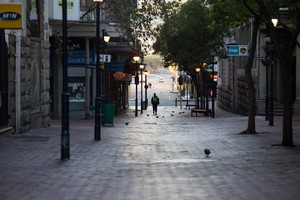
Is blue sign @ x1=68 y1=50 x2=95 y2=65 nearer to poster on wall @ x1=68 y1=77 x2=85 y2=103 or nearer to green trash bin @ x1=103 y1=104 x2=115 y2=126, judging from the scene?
poster on wall @ x1=68 y1=77 x2=85 y2=103

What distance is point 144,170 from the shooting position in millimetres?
13031

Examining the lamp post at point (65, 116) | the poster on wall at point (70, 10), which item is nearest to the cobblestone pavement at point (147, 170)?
the lamp post at point (65, 116)

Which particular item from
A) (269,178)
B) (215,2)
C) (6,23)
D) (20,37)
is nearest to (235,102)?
(215,2)

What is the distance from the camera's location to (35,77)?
2408 centimetres

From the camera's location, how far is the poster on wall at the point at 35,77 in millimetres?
23516

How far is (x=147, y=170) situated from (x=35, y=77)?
11983 millimetres

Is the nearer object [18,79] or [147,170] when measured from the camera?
[147,170]

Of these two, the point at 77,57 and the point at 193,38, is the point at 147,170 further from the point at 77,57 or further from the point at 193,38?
the point at 193,38

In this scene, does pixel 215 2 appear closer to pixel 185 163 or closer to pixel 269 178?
pixel 185 163

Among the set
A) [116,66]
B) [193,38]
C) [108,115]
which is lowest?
[108,115]

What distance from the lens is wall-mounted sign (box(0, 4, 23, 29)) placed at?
53.9 feet

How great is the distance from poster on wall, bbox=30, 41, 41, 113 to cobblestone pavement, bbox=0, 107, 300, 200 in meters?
3.56

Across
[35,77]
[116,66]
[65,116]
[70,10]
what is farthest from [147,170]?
[116,66]

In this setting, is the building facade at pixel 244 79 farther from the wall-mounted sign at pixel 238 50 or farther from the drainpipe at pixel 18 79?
the drainpipe at pixel 18 79
